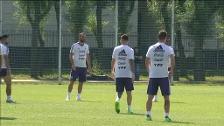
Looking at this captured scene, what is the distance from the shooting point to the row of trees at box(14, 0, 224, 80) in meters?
43.4

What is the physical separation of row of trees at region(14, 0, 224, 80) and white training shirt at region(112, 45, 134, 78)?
870 inches

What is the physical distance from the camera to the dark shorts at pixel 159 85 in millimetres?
18000

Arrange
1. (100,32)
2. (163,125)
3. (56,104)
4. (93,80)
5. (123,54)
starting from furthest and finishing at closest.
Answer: (100,32) → (93,80) → (56,104) → (123,54) → (163,125)

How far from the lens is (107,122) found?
1688 centimetres

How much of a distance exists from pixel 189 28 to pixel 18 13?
1101 centimetres

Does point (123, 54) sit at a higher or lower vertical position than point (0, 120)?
higher

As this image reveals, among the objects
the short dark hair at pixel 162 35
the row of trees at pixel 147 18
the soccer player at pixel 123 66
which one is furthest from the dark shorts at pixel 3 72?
the row of trees at pixel 147 18

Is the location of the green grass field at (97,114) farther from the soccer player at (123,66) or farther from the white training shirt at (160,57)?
the white training shirt at (160,57)

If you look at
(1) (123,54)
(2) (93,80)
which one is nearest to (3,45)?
(1) (123,54)

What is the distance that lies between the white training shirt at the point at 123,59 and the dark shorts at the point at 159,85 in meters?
2.39

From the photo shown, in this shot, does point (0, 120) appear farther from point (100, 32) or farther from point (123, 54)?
point (100, 32)

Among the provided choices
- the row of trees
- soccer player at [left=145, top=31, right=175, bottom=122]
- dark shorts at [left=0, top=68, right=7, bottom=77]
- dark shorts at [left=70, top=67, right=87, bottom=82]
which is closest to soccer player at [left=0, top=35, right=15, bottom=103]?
dark shorts at [left=0, top=68, right=7, bottom=77]

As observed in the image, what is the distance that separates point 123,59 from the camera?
67.2ft

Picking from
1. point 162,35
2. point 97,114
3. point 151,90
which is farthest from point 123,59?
point 162,35
